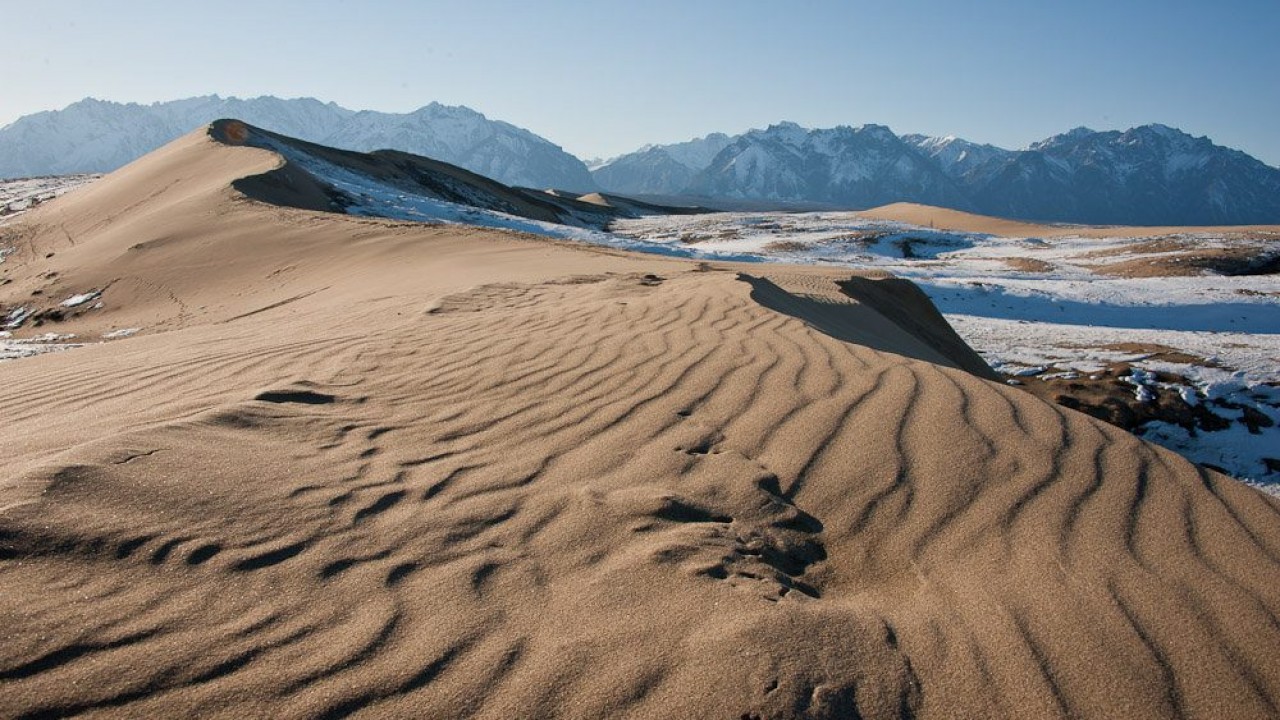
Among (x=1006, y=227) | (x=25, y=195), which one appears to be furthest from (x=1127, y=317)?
(x=25, y=195)

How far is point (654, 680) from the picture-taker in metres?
1.69

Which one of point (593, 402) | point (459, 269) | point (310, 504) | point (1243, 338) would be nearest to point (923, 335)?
point (1243, 338)

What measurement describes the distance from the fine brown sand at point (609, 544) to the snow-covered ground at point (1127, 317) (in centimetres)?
433

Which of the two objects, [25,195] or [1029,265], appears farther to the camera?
[25,195]

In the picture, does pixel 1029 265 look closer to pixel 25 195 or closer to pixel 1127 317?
pixel 1127 317

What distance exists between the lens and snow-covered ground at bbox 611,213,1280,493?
6441 mm

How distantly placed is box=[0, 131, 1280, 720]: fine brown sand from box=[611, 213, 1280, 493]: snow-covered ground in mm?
4334

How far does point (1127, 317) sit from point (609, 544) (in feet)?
42.9

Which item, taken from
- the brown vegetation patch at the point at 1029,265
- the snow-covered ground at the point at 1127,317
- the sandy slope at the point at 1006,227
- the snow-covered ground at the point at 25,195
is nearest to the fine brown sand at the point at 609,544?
the snow-covered ground at the point at 1127,317

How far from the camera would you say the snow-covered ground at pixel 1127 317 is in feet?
21.1

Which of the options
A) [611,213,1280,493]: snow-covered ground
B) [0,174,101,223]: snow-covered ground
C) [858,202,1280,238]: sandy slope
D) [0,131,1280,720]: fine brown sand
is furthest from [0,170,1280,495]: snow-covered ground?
[858,202,1280,238]: sandy slope

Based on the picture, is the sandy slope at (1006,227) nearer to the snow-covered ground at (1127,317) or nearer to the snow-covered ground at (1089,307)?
the snow-covered ground at (1089,307)

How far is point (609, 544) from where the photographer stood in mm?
2256

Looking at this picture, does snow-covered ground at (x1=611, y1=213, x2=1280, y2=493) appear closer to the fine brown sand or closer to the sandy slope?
the fine brown sand
